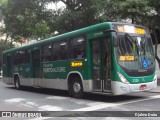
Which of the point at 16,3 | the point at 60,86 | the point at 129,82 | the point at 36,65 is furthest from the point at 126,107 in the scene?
the point at 16,3

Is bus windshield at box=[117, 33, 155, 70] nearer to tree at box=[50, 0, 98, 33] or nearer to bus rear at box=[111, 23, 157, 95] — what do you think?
bus rear at box=[111, 23, 157, 95]

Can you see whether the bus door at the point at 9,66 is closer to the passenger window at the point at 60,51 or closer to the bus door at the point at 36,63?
the bus door at the point at 36,63

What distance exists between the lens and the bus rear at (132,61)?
11488 millimetres

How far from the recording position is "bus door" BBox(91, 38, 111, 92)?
11961 mm

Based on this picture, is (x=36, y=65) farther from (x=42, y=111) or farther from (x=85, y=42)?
(x=42, y=111)

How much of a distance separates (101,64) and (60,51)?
3.12 meters

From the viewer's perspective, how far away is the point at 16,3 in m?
26.4

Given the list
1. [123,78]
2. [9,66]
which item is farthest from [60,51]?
[9,66]

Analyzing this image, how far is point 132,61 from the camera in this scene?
11930 mm

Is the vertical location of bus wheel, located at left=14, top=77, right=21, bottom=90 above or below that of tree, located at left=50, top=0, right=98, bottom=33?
below

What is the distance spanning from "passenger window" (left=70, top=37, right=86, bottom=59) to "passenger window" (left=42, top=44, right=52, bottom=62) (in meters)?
2.21

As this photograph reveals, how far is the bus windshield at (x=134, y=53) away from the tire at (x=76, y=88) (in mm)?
2555

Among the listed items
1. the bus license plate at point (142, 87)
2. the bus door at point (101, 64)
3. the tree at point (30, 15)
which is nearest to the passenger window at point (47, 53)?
the bus door at point (101, 64)

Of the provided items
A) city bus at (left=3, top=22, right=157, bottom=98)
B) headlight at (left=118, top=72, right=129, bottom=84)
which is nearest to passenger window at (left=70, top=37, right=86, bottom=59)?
city bus at (left=3, top=22, right=157, bottom=98)
